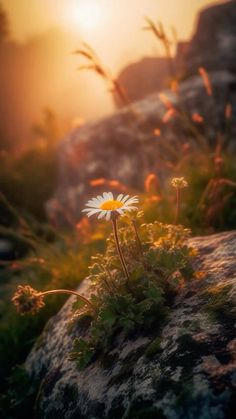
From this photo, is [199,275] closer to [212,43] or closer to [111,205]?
[111,205]

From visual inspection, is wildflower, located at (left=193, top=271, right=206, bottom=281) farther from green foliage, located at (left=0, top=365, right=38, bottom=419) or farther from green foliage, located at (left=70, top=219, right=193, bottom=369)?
green foliage, located at (left=0, top=365, right=38, bottom=419)

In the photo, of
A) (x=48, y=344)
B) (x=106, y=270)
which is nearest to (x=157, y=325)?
(x=106, y=270)

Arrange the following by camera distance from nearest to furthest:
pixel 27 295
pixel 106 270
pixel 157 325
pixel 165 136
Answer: pixel 27 295 < pixel 157 325 < pixel 106 270 < pixel 165 136

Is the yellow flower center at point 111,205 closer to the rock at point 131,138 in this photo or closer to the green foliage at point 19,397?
the green foliage at point 19,397

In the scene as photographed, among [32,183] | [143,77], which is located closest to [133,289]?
[32,183]

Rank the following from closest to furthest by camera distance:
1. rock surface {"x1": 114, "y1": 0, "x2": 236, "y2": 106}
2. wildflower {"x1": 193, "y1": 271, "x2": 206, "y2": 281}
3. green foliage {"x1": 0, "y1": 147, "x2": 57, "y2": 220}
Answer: wildflower {"x1": 193, "y1": 271, "x2": 206, "y2": 281}
green foliage {"x1": 0, "y1": 147, "x2": 57, "y2": 220}
rock surface {"x1": 114, "y1": 0, "x2": 236, "y2": 106}

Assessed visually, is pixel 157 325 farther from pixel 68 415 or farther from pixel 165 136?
pixel 165 136

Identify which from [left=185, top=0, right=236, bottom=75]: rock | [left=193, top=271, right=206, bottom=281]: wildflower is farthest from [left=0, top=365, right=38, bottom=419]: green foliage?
[left=185, top=0, right=236, bottom=75]: rock
